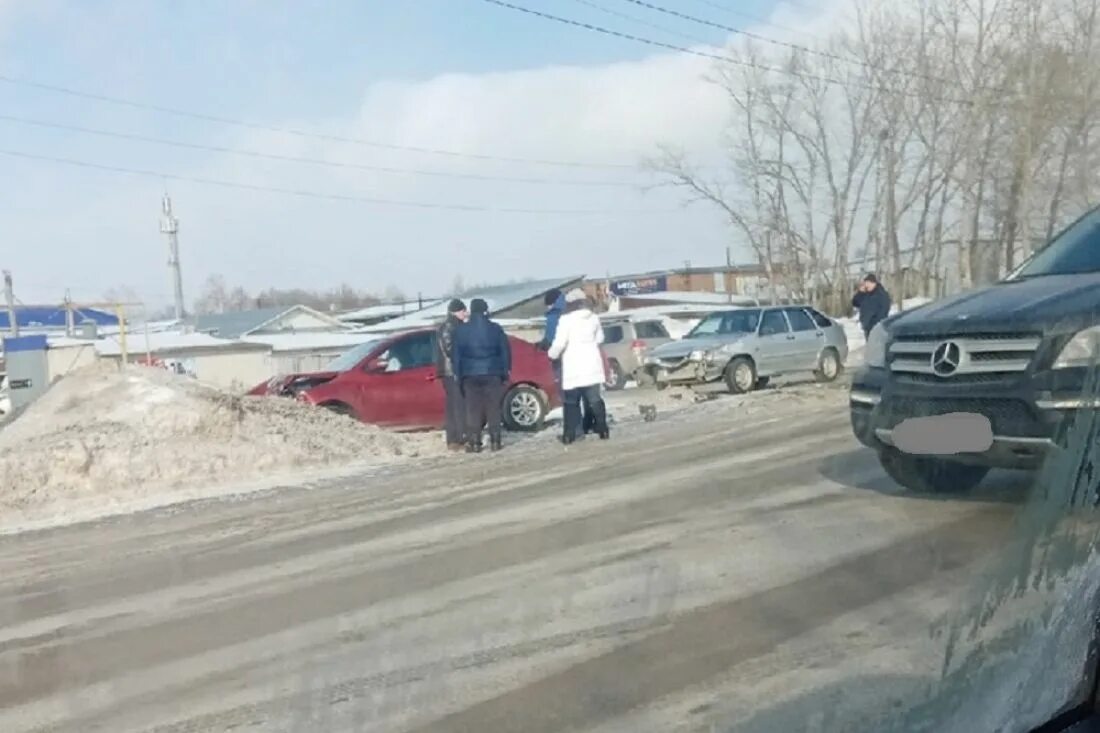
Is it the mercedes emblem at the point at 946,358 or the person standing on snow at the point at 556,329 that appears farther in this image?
the person standing on snow at the point at 556,329

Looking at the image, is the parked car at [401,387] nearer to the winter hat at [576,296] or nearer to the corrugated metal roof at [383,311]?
the winter hat at [576,296]

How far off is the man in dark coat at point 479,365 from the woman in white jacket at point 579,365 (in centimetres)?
63

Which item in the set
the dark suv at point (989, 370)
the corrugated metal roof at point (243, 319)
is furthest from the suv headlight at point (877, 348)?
the corrugated metal roof at point (243, 319)

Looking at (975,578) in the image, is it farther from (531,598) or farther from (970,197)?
(970,197)

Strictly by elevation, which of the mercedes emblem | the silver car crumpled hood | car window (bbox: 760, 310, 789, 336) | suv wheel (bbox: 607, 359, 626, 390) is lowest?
suv wheel (bbox: 607, 359, 626, 390)

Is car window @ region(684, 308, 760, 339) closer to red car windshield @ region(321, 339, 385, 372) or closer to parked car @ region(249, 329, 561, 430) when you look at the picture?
parked car @ region(249, 329, 561, 430)

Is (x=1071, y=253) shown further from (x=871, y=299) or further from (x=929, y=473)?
(x=871, y=299)

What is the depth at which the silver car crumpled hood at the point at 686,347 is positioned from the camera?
68.6ft

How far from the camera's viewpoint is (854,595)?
5.27m

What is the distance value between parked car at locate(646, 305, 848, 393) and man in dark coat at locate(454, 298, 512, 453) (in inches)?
331

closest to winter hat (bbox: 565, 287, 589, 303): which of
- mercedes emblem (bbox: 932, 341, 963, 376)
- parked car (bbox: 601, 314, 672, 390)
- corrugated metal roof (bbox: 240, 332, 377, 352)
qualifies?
mercedes emblem (bbox: 932, 341, 963, 376)

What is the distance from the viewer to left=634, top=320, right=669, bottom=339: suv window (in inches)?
1129

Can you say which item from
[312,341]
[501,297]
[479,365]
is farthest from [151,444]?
[501,297]

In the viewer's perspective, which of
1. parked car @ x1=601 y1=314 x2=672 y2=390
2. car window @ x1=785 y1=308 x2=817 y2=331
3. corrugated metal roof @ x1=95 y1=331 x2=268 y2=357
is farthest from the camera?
corrugated metal roof @ x1=95 y1=331 x2=268 y2=357
